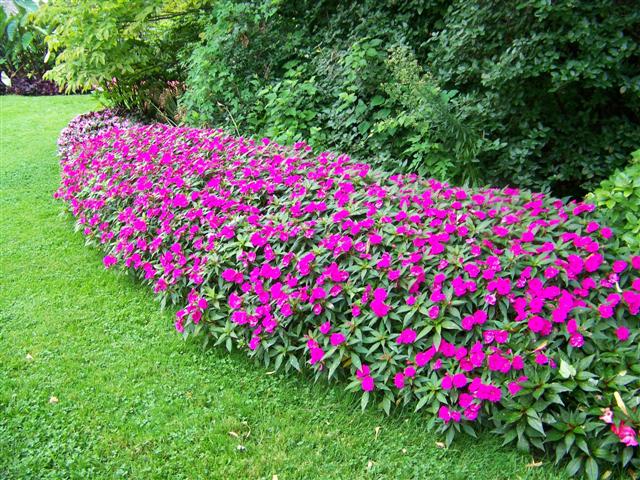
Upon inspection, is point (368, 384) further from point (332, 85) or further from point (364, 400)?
point (332, 85)

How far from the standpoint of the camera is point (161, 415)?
2641mm

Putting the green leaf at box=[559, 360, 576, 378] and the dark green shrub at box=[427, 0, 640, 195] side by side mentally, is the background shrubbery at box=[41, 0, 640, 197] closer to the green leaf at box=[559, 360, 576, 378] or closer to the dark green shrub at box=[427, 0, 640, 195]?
the dark green shrub at box=[427, 0, 640, 195]

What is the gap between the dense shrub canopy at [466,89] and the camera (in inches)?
137

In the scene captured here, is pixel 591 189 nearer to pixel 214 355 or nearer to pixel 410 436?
pixel 410 436

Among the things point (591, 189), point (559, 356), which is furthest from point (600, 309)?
point (591, 189)

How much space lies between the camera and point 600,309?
2.28 m

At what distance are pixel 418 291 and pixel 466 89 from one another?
229 centimetres

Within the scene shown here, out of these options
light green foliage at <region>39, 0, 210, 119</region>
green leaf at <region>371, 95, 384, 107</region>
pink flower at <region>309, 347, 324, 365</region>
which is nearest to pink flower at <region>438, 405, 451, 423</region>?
pink flower at <region>309, 347, 324, 365</region>

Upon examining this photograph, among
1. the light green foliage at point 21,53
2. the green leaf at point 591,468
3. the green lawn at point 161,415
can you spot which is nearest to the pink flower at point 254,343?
the green lawn at point 161,415

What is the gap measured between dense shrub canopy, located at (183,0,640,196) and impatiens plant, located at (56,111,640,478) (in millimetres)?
747

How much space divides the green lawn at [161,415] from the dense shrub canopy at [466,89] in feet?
6.70

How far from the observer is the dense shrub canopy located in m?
3.49

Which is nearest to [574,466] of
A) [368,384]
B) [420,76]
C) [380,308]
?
[368,384]

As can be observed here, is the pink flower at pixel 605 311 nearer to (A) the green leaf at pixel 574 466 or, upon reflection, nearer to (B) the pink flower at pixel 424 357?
(A) the green leaf at pixel 574 466
